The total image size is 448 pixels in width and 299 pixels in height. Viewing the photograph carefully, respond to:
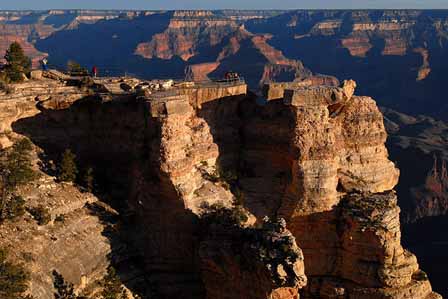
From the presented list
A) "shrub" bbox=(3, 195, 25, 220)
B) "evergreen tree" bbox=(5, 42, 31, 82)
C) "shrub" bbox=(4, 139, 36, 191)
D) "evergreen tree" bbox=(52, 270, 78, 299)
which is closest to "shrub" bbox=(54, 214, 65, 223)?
"shrub" bbox=(3, 195, 25, 220)

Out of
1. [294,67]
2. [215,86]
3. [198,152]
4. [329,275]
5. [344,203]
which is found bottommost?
[294,67]

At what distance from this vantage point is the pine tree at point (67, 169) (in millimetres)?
30844

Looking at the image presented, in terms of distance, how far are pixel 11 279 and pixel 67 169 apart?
26.7 ft

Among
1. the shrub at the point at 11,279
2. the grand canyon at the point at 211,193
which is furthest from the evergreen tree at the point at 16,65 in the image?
the shrub at the point at 11,279

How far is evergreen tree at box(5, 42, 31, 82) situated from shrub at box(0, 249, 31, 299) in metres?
15.6

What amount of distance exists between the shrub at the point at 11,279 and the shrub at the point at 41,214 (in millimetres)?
3029

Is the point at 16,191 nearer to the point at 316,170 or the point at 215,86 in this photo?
the point at 215,86

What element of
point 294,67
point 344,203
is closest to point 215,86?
point 344,203

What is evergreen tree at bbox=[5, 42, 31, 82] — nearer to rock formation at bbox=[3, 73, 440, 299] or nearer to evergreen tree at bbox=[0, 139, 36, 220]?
rock formation at bbox=[3, 73, 440, 299]

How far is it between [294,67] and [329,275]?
163461mm

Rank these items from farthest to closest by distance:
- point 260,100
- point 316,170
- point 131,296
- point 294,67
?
point 294,67 < point 260,100 < point 316,170 < point 131,296

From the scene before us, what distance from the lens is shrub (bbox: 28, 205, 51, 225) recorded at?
2766cm

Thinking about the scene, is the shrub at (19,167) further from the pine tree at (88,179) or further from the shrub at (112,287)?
the shrub at (112,287)

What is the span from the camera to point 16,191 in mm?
29125
